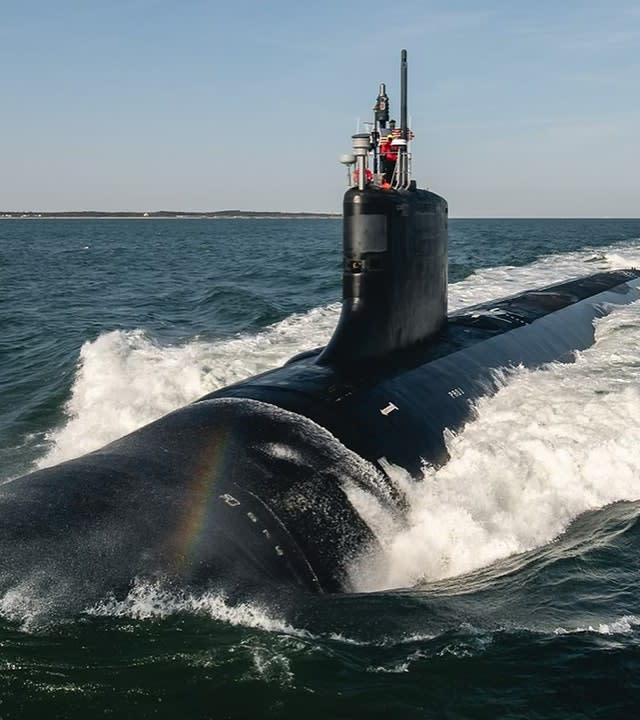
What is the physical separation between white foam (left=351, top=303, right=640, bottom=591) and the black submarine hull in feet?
0.93

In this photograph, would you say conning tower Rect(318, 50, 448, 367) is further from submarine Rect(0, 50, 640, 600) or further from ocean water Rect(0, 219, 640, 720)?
ocean water Rect(0, 219, 640, 720)

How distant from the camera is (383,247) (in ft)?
35.5

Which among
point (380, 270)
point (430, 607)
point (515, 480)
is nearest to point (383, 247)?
point (380, 270)

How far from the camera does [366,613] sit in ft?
20.9

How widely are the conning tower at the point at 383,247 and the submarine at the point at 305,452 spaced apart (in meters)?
0.02

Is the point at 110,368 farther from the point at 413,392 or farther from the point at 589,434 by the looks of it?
the point at 589,434

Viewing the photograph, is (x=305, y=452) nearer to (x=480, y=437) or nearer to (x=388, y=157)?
(x=480, y=437)

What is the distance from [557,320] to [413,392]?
8.45 m

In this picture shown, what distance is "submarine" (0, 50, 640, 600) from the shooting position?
647cm

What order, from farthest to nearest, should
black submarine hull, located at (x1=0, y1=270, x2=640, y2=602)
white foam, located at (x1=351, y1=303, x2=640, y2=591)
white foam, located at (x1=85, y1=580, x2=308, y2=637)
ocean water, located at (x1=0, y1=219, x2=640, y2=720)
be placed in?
white foam, located at (x1=351, y1=303, x2=640, y2=591), black submarine hull, located at (x1=0, y1=270, x2=640, y2=602), white foam, located at (x1=85, y1=580, x2=308, y2=637), ocean water, located at (x1=0, y1=219, x2=640, y2=720)

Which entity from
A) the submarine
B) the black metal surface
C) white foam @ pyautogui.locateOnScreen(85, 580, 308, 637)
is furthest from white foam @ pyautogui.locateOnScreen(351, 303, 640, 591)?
the black metal surface

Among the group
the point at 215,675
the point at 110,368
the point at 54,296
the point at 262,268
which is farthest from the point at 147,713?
the point at 262,268

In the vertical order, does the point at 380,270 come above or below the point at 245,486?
above

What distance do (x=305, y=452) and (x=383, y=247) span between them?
3.61 meters
